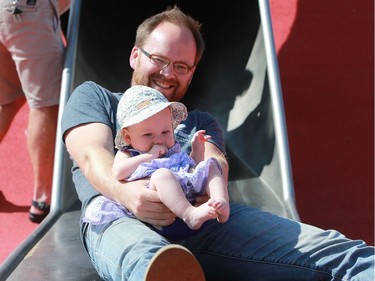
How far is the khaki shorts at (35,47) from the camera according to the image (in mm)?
3270

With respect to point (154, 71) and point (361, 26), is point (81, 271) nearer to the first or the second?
point (154, 71)

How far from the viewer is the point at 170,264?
1596 mm

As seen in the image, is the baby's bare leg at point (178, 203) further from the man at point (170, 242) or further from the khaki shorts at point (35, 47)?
the khaki shorts at point (35, 47)

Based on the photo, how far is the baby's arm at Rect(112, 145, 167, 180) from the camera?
1939 mm

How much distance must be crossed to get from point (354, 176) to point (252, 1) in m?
1.06

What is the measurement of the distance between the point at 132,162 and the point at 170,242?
A: 244 millimetres

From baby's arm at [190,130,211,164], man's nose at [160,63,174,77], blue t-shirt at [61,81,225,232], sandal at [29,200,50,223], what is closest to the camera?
baby's arm at [190,130,211,164]

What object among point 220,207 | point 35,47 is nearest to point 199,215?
point 220,207

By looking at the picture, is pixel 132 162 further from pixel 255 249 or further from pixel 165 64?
pixel 165 64

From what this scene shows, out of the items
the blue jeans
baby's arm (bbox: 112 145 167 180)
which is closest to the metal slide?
the blue jeans

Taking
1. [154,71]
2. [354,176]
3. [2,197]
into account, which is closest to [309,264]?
[154,71]

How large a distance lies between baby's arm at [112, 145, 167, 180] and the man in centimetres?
3

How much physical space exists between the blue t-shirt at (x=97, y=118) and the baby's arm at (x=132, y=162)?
0.20m

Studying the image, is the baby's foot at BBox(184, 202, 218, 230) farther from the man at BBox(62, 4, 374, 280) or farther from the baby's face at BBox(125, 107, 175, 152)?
the baby's face at BBox(125, 107, 175, 152)
